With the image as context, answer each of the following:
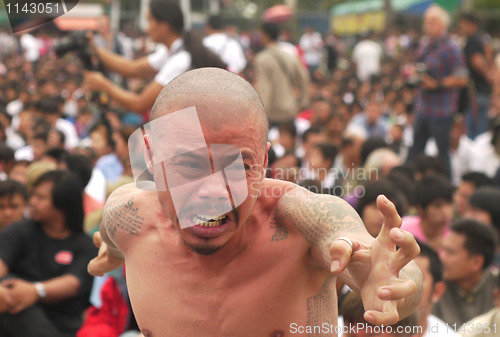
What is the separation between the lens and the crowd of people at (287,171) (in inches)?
135

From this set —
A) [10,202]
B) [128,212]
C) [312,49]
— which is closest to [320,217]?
[128,212]

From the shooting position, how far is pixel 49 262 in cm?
363

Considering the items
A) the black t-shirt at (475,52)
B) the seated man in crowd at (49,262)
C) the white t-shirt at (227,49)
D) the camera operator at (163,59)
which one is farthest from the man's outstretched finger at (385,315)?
the black t-shirt at (475,52)

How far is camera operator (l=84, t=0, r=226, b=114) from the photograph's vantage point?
4059 mm

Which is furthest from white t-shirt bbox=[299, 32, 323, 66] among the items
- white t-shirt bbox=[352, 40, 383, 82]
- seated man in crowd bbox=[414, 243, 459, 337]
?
seated man in crowd bbox=[414, 243, 459, 337]

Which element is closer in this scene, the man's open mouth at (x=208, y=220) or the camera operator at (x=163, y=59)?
the man's open mouth at (x=208, y=220)

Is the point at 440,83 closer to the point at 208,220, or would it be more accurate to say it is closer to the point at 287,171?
the point at 287,171

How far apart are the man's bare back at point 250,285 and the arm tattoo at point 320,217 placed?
0.03 meters

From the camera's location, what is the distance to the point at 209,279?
1693 millimetres

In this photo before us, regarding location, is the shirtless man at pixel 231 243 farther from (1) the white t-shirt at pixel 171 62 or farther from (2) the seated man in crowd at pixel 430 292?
(1) the white t-shirt at pixel 171 62

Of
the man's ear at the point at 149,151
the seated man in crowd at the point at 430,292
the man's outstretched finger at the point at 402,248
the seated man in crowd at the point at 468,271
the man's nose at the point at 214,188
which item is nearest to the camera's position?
the man's outstretched finger at the point at 402,248

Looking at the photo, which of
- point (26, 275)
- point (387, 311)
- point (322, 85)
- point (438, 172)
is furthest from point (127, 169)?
point (322, 85)

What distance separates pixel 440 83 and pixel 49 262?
4290 millimetres

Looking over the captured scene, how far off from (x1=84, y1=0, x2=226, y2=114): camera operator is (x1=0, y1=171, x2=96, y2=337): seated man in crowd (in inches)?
26.9
